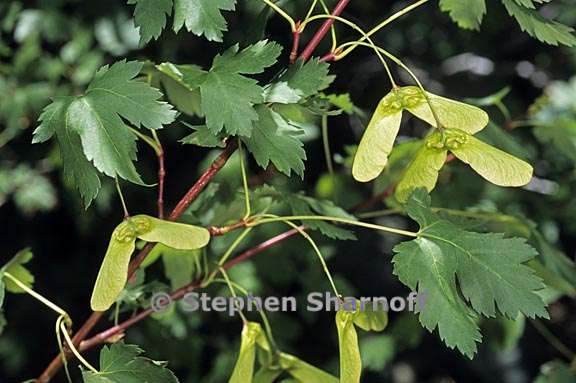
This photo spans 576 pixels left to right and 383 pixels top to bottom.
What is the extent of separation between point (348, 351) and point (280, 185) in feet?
2.99

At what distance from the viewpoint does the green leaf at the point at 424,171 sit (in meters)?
1.12

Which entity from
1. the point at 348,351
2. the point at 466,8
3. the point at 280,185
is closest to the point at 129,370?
the point at 348,351

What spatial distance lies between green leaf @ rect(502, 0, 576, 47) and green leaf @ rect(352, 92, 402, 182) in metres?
0.17

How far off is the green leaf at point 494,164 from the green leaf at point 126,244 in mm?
302

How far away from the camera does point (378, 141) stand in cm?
108

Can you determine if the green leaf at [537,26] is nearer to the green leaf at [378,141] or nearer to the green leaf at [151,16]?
the green leaf at [378,141]

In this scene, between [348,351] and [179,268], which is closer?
[348,351]

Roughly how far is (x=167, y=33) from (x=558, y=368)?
881 mm

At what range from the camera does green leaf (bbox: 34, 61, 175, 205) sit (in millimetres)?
1066

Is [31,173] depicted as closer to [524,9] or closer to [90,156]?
[90,156]

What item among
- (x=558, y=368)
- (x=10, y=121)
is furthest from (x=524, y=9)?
(x=10, y=121)

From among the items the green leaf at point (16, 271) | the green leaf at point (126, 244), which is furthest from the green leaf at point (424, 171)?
the green leaf at point (16, 271)

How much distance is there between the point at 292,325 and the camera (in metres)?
2.24

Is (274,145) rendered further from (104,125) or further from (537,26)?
(537,26)
